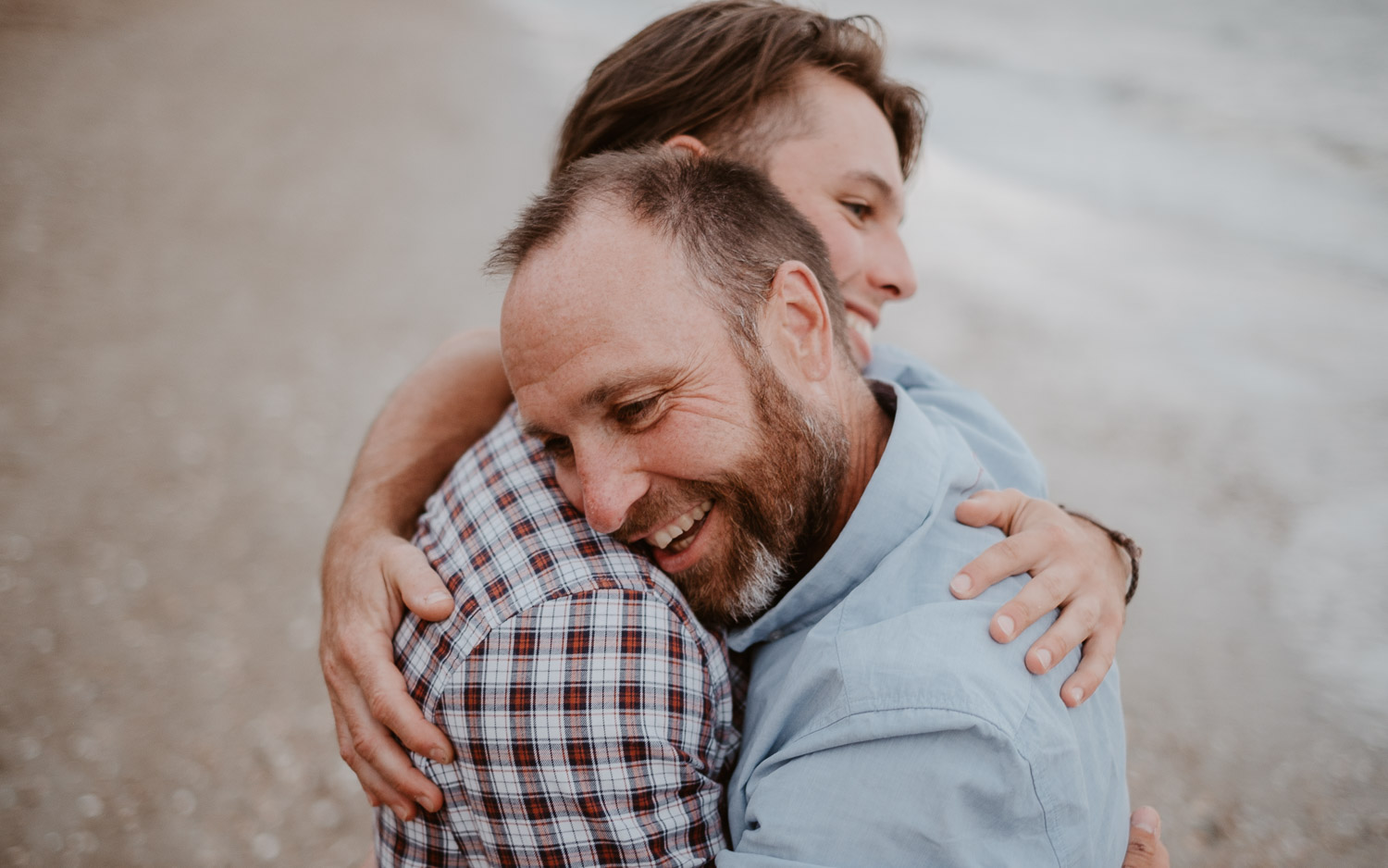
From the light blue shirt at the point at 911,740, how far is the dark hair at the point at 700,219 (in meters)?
0.52

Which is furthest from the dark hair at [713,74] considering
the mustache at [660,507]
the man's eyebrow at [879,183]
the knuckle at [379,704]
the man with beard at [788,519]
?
the knuckle at [379,704]

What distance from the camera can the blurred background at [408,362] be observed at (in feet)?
10.1

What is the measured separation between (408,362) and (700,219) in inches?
149

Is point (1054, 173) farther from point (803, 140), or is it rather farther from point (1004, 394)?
point (803, 140)

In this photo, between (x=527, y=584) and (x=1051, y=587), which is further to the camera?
(x=1051, y=587)

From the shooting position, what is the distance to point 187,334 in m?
5.03

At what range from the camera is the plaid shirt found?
→ 4.37 ft

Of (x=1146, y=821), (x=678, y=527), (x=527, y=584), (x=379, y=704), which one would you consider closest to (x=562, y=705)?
(x=527, y=584)

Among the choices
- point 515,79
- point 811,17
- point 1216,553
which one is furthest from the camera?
point 515,79

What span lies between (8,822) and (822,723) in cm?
290

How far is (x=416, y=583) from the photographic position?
1567mm

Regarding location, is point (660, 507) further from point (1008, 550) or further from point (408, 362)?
point (408, 362)

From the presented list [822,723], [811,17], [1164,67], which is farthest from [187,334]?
[1164,67]

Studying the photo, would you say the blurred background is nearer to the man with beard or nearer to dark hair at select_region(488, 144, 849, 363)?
dark hair at select_region(488, 144, 849, 363)
